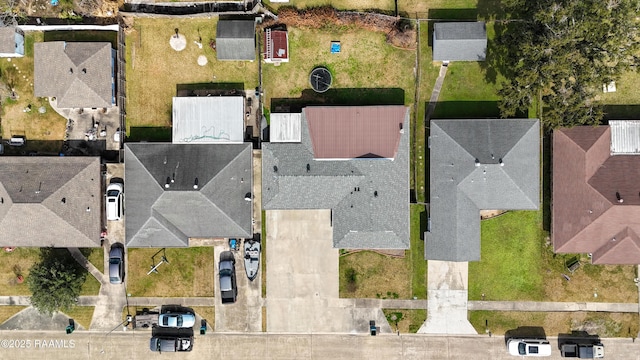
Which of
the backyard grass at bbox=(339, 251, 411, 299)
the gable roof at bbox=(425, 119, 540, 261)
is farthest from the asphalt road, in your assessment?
the gable roof at bbox=(425, 119, 540, 261)

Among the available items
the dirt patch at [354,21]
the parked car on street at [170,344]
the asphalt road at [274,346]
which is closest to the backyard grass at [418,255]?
the asphalt road at [274,346]

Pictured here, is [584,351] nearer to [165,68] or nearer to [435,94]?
[435,94]

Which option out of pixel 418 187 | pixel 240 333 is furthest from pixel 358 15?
pixel 240 333

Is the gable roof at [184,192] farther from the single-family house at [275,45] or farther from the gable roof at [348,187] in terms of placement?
the single-family house at [275,45]

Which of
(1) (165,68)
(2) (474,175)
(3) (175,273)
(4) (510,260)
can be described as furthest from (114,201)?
(4) (510,260)

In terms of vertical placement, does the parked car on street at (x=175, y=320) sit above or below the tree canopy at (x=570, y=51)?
below

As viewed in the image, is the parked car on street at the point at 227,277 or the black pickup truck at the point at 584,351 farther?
the parked car on street at the point at 227,277
